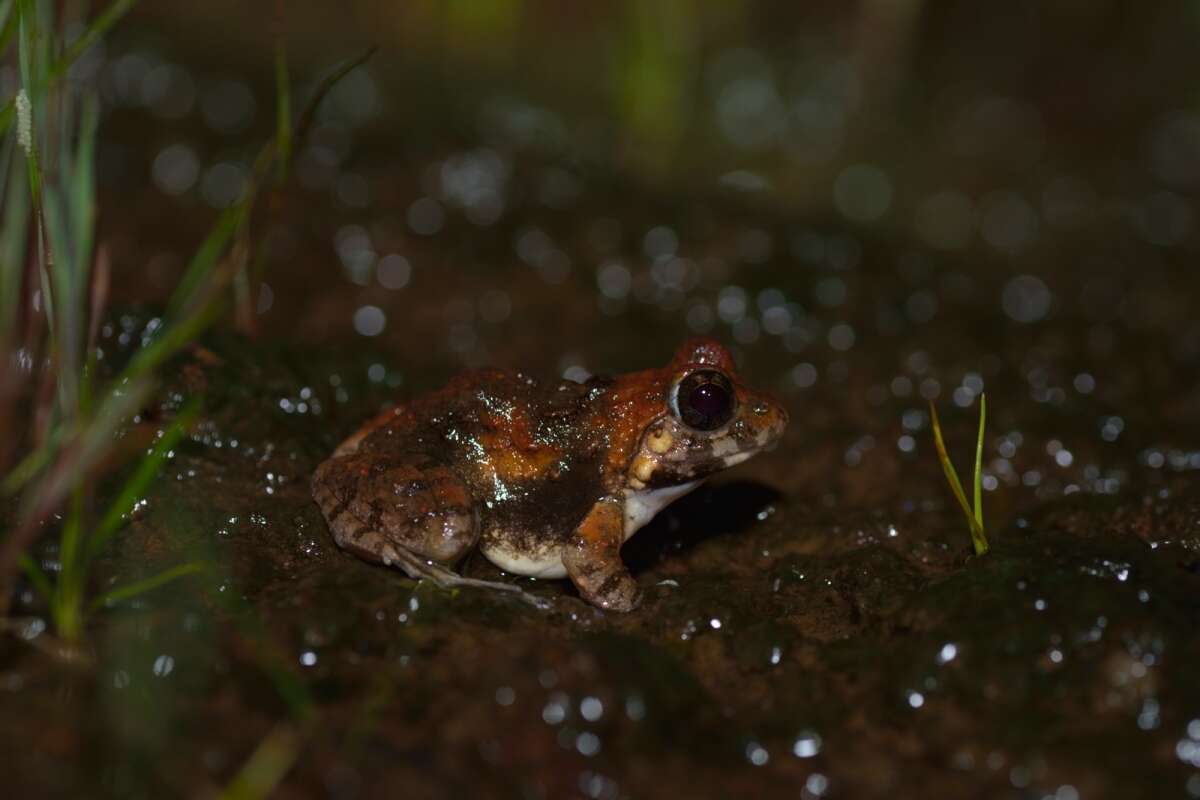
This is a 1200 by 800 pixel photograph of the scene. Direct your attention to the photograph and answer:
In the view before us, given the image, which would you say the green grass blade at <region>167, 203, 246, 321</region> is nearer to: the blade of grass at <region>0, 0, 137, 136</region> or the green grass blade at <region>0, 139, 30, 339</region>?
the green grass blade at <region>0, 139, 30, 339</region>

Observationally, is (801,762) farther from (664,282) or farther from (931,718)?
(664,282)

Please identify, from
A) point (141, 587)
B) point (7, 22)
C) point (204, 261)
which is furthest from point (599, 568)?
point (7, 22)

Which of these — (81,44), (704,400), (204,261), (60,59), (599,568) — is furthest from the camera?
(204,261)

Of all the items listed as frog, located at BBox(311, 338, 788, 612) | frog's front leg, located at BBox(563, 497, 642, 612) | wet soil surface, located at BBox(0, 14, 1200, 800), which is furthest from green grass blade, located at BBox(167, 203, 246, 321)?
frog's front leg, located at BBox(563, 497, 642, 612)

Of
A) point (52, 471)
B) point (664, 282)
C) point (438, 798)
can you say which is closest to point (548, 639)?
point (438, 798)

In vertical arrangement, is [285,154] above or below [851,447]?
above

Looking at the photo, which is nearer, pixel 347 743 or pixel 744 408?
pixel 347 743

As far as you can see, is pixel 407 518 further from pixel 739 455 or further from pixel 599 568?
pixel 739 455
